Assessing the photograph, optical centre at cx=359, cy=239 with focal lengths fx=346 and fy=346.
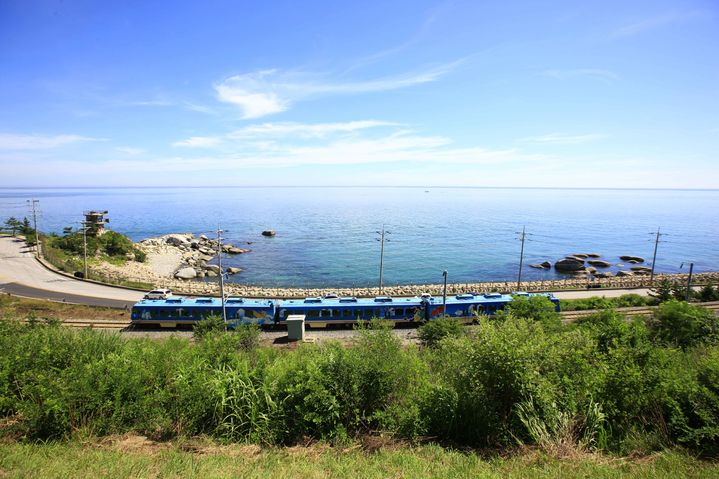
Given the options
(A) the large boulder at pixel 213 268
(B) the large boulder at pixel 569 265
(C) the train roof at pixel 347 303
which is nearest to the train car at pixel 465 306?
(C) the train roof at pixel 347 303

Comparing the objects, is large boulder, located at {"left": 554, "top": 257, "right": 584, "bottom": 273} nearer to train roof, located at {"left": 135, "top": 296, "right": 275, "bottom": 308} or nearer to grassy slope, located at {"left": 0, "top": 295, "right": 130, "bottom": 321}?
train roof, located at {"left": 135, "top": 296, "right": 275, "bottom": 308}

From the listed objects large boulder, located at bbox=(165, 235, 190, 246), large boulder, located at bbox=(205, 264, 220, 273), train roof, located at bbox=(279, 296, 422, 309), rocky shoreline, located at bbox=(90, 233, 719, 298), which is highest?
train roof, located at bbox=(279, 296, 422, 309)

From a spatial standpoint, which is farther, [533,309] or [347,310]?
[347,310]

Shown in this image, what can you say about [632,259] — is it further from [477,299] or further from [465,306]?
[465,306]

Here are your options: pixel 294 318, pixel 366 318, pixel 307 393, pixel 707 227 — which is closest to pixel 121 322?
pixel 294 318

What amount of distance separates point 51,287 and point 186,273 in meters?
17.9

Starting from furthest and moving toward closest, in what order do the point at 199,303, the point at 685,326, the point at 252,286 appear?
the point at 252,286
the point at 199,303
the point at 685,326

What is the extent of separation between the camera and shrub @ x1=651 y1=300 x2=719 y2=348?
53.9 ft

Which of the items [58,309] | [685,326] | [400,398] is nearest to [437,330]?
[400,398]

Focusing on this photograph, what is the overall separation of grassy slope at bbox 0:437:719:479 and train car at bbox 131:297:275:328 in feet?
57.2

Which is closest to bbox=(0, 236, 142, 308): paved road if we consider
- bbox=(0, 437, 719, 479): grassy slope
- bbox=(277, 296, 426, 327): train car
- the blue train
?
the blue train

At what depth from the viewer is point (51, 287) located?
32.8 meters

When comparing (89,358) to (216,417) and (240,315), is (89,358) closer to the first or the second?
(216,417)

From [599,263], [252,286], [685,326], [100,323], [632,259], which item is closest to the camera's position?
[685,326]
